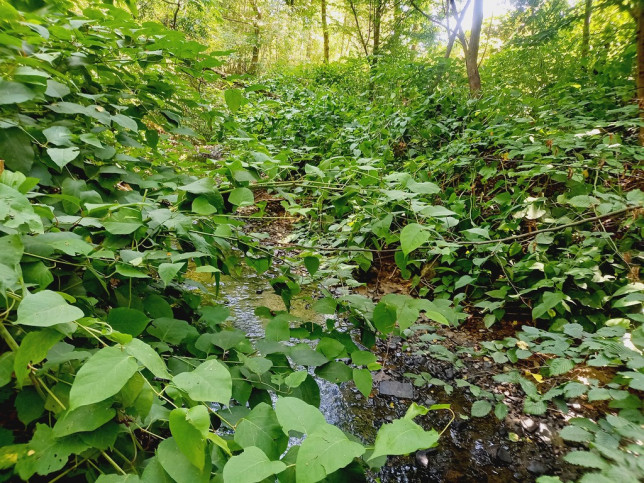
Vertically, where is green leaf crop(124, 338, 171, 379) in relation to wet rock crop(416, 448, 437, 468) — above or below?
above

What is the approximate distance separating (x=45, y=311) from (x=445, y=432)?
8.15 feet

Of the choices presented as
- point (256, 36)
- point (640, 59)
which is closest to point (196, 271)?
point (640, 59)

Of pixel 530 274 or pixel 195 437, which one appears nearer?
pixel 195 437

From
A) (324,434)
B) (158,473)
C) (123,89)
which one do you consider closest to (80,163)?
(123,89)

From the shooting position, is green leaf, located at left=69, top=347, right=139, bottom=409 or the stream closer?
green leaf, located at left=69, top=347, right=139, bottom=409

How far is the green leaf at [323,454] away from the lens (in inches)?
20.5

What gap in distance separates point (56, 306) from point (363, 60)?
11.6m

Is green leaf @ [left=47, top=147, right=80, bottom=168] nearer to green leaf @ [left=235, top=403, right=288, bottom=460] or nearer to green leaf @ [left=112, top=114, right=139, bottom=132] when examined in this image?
green leaf @ [left=112, top=114, right=139, bottom=132]

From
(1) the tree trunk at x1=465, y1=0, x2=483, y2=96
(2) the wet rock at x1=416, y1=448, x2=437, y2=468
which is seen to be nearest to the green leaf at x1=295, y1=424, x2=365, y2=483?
(2) the wet rock at x1=416, y1=448, x2=437, y2=468

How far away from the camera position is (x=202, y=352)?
3.68 feet

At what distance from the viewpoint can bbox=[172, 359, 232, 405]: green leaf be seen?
22.7 inches

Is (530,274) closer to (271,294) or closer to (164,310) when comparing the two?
(271,294)

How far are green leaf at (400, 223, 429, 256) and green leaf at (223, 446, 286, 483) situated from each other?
0.64m

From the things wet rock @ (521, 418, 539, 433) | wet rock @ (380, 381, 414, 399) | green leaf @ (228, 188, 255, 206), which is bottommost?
wet rock @ (380, 381, 414, 399)
